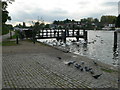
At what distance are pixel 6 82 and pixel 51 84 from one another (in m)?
1.64

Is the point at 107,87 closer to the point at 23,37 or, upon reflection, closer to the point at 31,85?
the point at 31,85

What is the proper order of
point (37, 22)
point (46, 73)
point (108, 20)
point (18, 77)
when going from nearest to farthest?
point (18, 77) → point (46, 73) → point (37, 22) → point (108, 20)

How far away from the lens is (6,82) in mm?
5957

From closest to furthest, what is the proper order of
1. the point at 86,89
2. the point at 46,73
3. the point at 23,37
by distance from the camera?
1. the point at 86,89
2. the point at 46,73
3. the point at 23,37

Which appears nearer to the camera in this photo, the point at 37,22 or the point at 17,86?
the point at 17,86

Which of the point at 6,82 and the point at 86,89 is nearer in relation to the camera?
the point at 86,89

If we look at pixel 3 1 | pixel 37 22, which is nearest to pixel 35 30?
pixel 37 22

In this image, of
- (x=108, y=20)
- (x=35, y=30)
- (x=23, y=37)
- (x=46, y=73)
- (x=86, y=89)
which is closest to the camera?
(x=86, y=89)

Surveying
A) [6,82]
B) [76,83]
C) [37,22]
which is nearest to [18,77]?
[6,82]

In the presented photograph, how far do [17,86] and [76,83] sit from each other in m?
2.10

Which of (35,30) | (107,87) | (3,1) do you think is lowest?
(107,87)

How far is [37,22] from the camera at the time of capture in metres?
34.0

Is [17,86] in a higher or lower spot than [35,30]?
lower

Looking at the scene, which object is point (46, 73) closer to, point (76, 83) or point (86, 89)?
point (76, 83)
